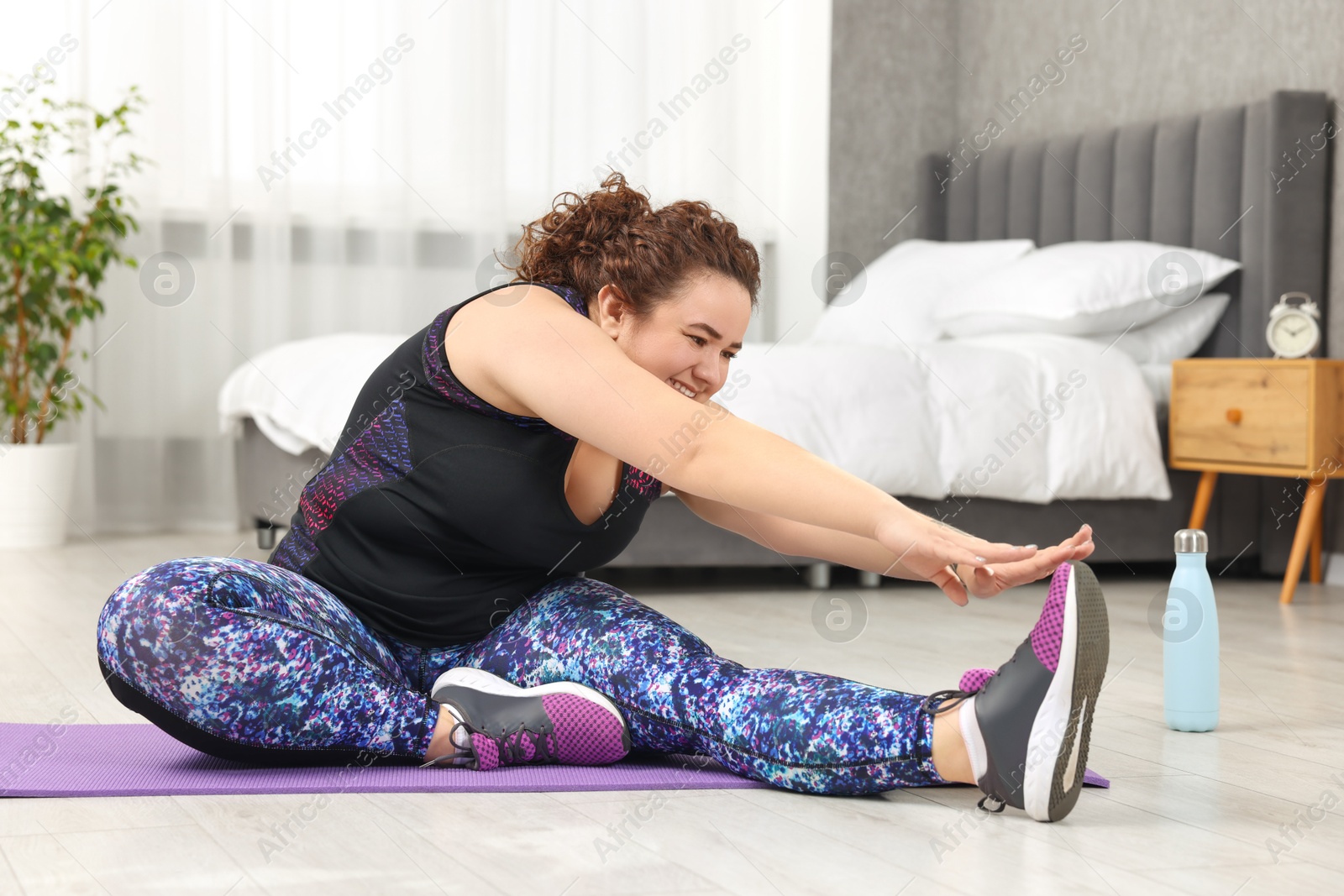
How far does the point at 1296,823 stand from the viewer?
1297 mm

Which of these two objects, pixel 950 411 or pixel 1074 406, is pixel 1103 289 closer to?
pixel 1074 406

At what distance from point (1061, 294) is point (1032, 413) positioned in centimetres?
42

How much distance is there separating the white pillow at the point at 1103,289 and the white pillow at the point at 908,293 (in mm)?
335

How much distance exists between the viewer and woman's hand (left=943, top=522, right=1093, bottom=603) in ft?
3.85

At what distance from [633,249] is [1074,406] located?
1997 mm

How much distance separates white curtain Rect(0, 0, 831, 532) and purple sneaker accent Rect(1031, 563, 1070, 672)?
9.83 feet

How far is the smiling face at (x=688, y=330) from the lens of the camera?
1.42m

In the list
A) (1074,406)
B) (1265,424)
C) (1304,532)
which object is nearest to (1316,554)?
(1304,532)

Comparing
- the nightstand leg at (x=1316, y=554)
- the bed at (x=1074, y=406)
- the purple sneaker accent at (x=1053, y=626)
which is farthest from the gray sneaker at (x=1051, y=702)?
the nightstand leg at (x=1316, y=554)

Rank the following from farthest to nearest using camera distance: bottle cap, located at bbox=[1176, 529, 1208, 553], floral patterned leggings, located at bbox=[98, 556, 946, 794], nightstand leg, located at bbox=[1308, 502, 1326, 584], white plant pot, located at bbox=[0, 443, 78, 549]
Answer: white plant pot, located at bbox=[0, 443, 78, 549], nightstand leg, located at bbox=[1308, 502, 1326, 584], bottle cap, located at bbox=[1176, 529, 1208, 553], floral patterned leggings, located at bbox=[98, 556, 946, 794]

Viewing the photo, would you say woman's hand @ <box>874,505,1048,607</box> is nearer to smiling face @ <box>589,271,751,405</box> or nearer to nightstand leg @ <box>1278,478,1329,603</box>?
smiling face @ <box>589,271,751,405</box>

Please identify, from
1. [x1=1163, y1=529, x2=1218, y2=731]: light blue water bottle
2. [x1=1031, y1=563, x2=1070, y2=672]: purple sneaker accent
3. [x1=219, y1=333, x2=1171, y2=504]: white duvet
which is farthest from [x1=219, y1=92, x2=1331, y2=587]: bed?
[x1=1031, y1=563, x2=1070, y2=672]: purple sneaker accent

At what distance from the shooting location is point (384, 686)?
140 centimetres

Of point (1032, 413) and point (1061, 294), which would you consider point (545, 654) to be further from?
point (1061, 294)
